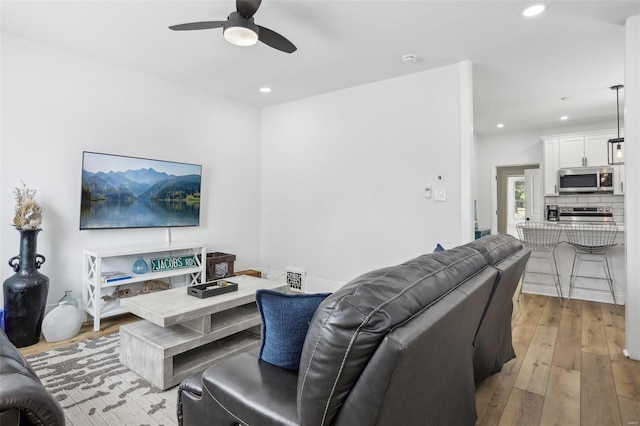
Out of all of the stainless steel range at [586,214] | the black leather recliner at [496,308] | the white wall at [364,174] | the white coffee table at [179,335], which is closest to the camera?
the black leather recliner at [496,308]

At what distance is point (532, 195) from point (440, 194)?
4.43 meters

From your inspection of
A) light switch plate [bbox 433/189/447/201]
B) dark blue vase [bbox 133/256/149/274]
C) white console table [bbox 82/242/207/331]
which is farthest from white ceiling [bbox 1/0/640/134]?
dark blue vase [bbox 133/256/149/274]

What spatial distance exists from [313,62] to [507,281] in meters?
2.84

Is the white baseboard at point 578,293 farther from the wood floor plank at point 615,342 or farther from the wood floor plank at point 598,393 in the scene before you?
the wood floor plank at point 598,393

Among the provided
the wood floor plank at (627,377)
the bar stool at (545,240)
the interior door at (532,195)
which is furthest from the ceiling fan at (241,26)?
the interior door at (532,195)

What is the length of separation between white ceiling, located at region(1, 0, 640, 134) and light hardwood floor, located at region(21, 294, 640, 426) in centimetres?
270

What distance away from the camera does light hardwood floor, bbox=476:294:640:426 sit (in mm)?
1896

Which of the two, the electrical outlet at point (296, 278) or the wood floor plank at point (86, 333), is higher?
the electrical outlet at point (296, 278)

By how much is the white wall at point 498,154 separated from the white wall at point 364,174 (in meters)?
4.06

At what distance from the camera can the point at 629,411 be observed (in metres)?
1.93

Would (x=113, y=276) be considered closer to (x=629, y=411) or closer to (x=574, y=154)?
(x=629, y=411)

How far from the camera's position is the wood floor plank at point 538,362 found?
7.28ft

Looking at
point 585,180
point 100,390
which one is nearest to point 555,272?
point 585,180

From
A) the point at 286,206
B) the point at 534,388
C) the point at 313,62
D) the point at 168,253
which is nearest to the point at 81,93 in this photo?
the point at 168,253
